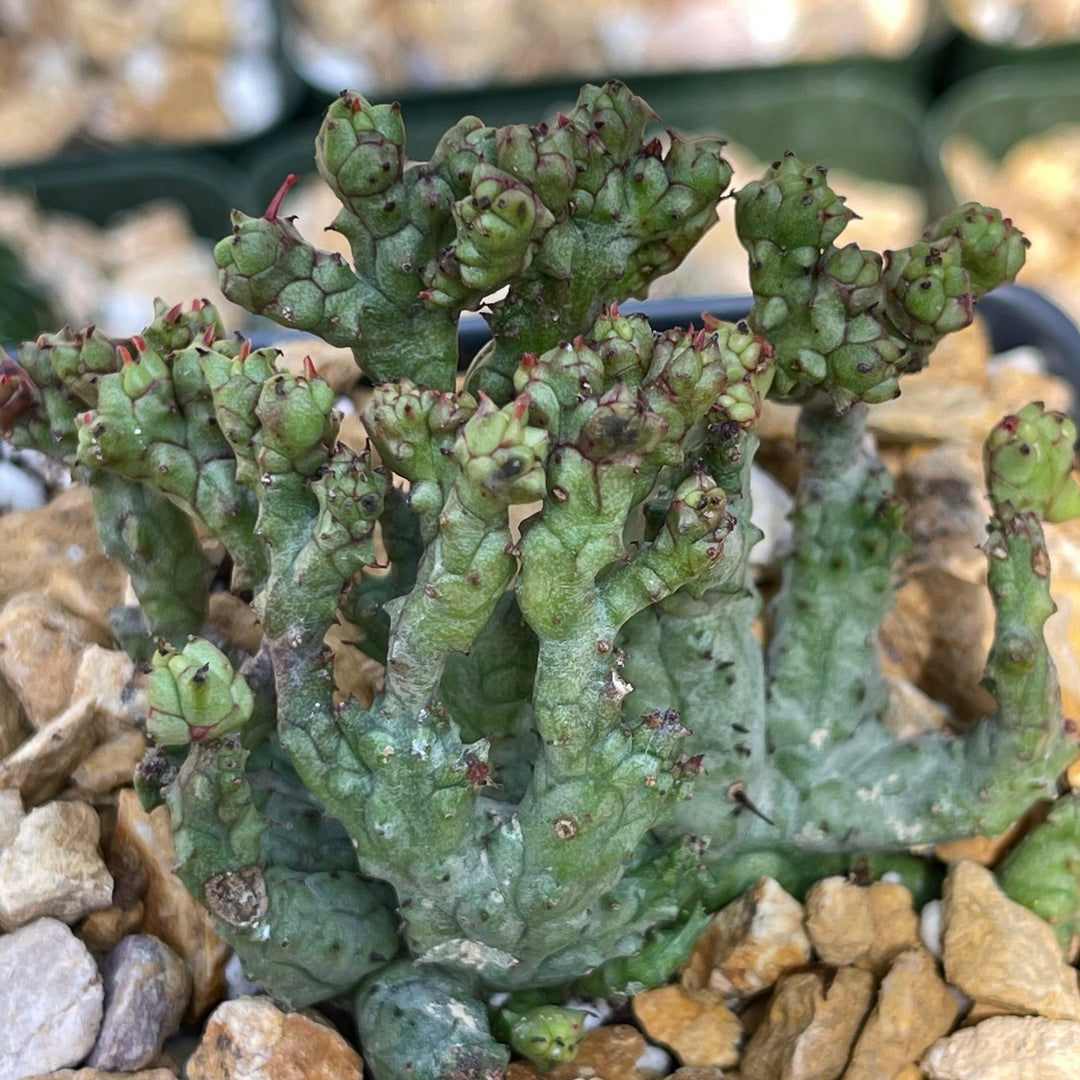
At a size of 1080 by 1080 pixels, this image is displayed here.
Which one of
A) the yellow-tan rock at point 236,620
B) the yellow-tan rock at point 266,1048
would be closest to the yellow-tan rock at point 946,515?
the yellow-tan rock at point 236,620

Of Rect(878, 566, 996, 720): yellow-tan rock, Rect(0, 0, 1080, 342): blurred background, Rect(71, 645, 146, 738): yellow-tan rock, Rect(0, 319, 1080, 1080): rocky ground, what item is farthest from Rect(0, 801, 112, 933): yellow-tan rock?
Rect(0, 0, 1080, 342): blurred background

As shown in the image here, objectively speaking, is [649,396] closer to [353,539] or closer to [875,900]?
[353,539]

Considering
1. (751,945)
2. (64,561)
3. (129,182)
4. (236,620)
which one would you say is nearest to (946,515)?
(751,945)

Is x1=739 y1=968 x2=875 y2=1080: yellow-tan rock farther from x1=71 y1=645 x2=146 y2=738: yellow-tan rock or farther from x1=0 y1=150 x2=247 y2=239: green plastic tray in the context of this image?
x1=0 y1=150 x2=247 y2=239: green plastic tray

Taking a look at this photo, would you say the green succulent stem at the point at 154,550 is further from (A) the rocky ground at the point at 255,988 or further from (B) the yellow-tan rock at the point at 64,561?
(B) the yellow-tan rock at the point at 64,561

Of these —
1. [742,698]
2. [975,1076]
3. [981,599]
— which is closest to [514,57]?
[981,599]

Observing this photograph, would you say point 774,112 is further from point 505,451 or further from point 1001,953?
point 505,451
